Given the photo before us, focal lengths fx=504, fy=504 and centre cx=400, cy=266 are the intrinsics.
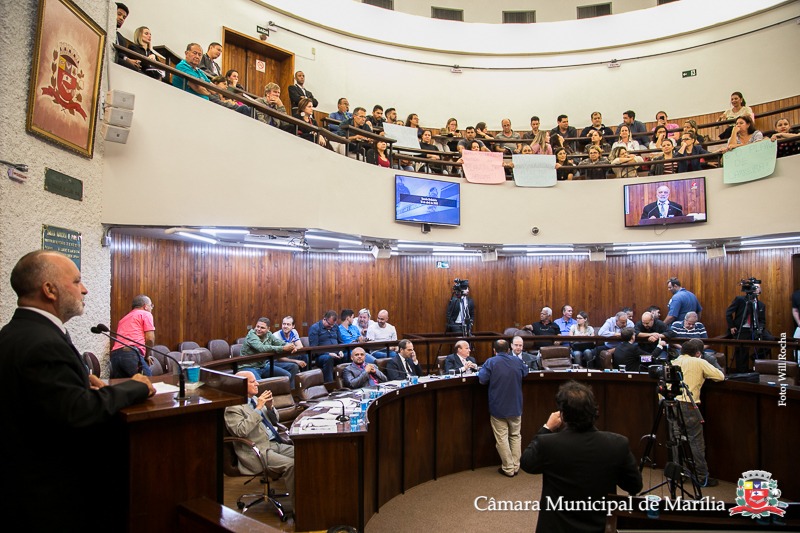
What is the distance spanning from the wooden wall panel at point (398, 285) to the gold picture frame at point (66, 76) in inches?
113

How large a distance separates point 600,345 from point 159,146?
26.0ft

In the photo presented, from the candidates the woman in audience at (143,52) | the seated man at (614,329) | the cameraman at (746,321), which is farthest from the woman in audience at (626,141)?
the woman in audience at (143,52)

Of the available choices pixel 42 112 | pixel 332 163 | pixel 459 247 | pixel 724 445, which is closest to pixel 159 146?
pixel 42 112

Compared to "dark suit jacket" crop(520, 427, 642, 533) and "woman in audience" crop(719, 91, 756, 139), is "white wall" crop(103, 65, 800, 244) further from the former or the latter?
"dark suit jacket" crop(520, 427, 642, 533)

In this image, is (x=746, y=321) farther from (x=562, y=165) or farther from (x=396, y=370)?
(x=396, y=370)

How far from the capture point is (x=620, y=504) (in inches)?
103

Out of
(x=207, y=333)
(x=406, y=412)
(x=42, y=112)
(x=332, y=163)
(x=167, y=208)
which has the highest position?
(x=332, y=163)

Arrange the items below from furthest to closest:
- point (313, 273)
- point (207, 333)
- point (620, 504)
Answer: point (313, 273), point (207, 333), point (620, 504)

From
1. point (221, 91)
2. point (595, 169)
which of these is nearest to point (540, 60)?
point (595, 169)

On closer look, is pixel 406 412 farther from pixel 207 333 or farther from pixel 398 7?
pixel 398 7

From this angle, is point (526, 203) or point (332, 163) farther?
point (526, 203)

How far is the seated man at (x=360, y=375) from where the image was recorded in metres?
6.44

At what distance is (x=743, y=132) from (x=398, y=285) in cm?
740

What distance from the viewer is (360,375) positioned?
257 inches
